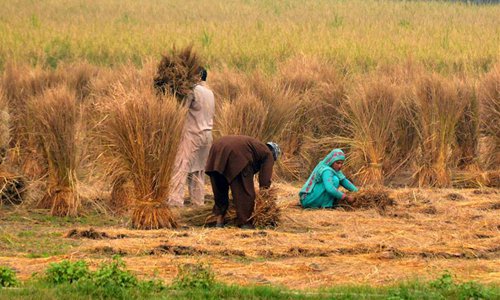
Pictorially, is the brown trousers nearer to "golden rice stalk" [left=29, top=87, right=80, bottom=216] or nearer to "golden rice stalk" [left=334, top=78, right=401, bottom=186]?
"golden rice stalk" [left=29, top=87, right=80, bottom=216]

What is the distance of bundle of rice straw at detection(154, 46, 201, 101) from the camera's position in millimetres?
11438

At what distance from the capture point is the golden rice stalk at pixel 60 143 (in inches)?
450

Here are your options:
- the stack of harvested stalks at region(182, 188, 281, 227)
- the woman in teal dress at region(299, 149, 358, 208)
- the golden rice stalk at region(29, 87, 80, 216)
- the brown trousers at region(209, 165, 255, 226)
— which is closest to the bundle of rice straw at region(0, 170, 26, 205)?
the golden rice stalk at region(29, 87, 80, 216)

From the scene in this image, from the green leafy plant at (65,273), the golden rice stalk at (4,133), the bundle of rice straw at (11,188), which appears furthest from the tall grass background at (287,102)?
the green leafy plant at (65,273)

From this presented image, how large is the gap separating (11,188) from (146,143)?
7.77 feet

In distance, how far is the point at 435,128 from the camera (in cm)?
1377

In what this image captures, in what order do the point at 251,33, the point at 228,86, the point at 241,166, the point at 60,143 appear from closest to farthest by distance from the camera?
the point at 241,166 → the point at 60,143 → the point at 228,86 → the point at 251,33

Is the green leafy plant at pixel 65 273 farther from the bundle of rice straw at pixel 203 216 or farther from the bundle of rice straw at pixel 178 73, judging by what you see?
the bundle of rice straw at pixel 178 73

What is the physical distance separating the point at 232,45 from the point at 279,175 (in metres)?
9.54

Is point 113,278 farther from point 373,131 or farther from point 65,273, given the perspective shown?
point 373,131

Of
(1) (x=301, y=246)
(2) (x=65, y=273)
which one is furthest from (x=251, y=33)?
(2) (x=65, y=273)

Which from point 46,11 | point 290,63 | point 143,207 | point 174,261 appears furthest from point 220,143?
point 46,11

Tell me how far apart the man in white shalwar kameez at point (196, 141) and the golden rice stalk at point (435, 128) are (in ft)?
9.56

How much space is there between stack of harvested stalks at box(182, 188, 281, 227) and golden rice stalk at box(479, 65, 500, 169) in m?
4.39
